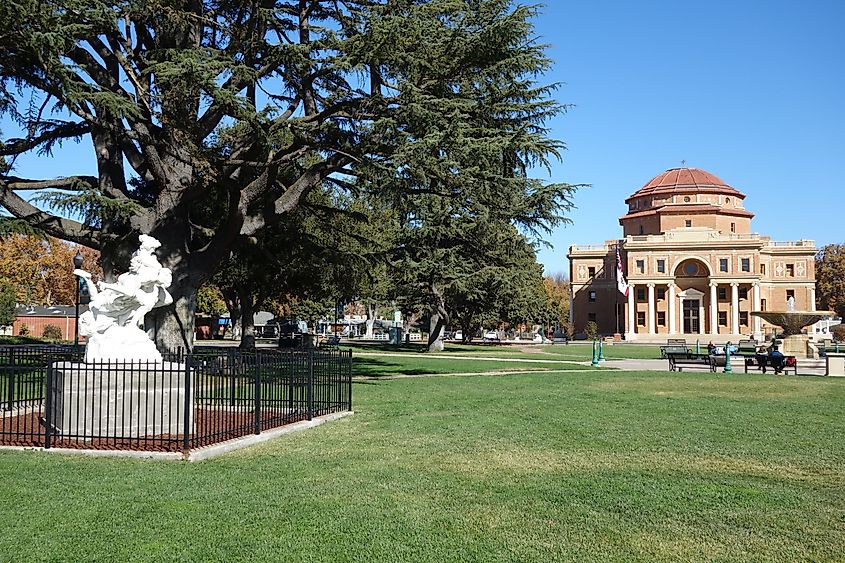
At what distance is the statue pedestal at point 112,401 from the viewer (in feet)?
38.0

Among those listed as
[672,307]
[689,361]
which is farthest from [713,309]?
[689,361]

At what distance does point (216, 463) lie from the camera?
9.98 m

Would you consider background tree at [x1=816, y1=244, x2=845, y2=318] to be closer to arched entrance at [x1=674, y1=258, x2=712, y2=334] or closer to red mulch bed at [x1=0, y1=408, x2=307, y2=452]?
arched entrance at [x1=674, y1=258, x2=712, y2=334]

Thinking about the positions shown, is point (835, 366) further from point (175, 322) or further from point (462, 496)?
point (462, 496)

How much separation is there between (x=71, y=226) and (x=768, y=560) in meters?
20.3

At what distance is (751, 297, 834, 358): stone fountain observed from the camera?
39969mm

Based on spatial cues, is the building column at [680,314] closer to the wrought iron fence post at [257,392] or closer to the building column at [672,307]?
the building column at [672,307]

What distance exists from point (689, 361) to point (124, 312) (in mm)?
23997

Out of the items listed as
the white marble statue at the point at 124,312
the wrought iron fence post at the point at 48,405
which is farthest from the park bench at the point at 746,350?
the wrought iron fence post at the point at 48,405

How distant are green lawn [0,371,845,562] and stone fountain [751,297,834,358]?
28.4 meters

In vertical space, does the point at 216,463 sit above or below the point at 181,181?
below

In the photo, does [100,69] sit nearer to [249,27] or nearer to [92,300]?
[249,27]

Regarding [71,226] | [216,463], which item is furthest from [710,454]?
[71,226]

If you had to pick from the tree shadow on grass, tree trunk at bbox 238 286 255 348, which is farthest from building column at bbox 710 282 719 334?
the tree shadow on grass
